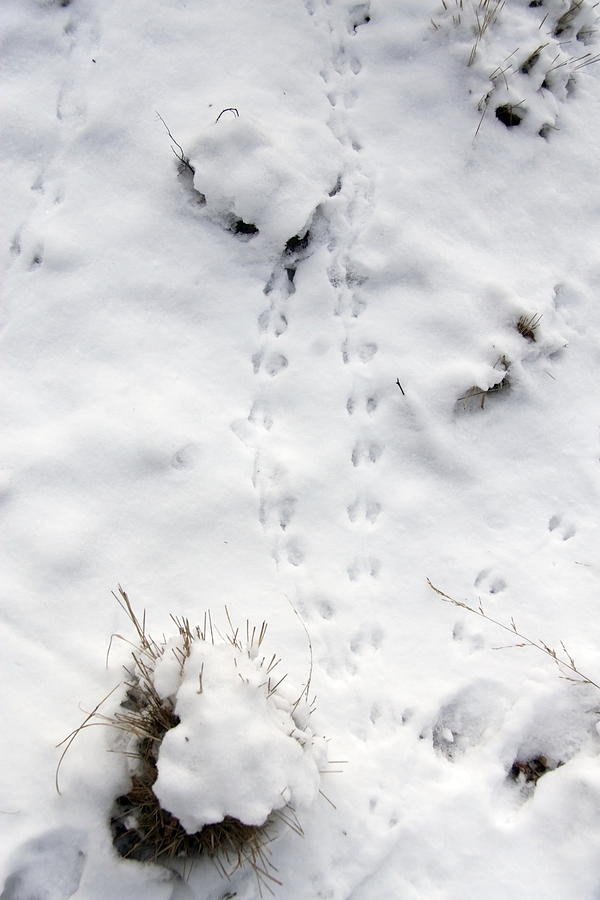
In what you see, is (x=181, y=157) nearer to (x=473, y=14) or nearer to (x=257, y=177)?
(x=257, y=177)

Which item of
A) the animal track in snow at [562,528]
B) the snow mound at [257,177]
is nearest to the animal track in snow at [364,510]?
the animal track in snow at [562,528]

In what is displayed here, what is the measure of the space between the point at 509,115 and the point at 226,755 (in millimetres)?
2501

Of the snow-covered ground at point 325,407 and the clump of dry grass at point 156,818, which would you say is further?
the snow-covered ground at point 325,407

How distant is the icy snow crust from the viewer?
1782 millimetres

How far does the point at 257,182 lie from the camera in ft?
8.18

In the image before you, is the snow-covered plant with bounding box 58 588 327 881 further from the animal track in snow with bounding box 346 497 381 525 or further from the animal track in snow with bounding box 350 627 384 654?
the animal track in snow with bounding box 346 497 381 525

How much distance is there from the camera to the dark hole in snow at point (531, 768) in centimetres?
215

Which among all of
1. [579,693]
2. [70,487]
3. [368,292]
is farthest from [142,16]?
[579,693]

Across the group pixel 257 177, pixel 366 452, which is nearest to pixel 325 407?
pixel 366 452

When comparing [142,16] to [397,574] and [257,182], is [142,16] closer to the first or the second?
[257,182]

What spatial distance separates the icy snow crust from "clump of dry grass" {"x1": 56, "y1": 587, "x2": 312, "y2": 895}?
0.05 m

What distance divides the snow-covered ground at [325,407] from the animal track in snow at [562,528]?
0.01 metres

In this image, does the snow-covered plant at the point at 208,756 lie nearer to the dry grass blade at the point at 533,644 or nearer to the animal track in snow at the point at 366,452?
the dry grass blade at the point at 533,644

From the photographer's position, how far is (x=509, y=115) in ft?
9.02
